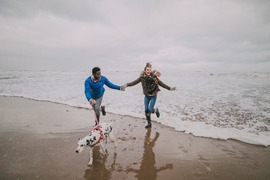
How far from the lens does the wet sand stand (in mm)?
3678

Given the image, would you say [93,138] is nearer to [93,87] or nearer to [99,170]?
[99,170]

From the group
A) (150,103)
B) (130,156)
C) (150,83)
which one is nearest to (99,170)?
(130,156)

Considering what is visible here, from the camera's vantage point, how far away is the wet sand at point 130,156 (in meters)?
3.68

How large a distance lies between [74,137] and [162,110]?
234 inches

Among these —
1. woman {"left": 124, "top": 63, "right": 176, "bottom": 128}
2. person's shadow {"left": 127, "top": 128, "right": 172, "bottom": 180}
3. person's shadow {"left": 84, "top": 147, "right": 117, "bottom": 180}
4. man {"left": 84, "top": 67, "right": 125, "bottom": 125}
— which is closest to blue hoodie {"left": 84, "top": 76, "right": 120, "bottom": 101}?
man {"left": 84, "top": 67, "right": 125, "bottom": 125}

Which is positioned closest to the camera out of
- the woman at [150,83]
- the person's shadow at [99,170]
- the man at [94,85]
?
the person's shadow at [99,170]

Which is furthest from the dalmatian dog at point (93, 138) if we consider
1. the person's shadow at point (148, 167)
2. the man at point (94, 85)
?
the man at point (94, 85)

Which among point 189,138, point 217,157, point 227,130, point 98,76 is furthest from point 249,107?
point 98,76

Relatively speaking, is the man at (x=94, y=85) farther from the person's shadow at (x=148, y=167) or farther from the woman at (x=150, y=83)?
the person's shadow at (x=148, y=167)

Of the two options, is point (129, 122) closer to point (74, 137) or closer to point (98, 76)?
point (74, 137)

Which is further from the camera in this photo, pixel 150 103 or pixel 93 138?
pixel 150 103

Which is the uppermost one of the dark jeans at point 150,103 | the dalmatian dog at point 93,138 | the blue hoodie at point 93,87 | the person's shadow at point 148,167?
the blue hoodie at point 93,87

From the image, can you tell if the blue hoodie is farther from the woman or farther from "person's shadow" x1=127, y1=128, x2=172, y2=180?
"person's shadow" x1=127, y1=128, x2=172, y2=180

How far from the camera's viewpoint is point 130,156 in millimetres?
4484
